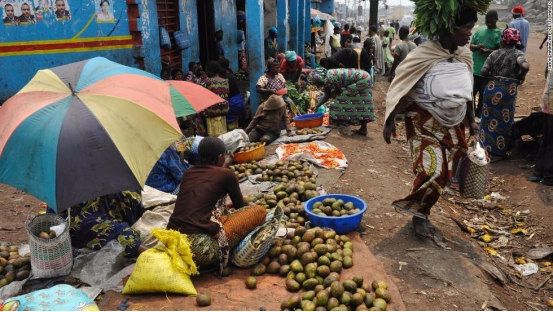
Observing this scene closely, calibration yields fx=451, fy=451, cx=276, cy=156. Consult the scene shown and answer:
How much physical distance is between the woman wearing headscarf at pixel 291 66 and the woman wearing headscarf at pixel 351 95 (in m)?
2.24

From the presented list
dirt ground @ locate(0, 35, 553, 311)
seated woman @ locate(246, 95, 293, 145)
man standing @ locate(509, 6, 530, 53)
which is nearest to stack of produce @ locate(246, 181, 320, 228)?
dirt ground @ locate(0, 35, 553, 311)

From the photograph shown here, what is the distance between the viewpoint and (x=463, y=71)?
4.23 m

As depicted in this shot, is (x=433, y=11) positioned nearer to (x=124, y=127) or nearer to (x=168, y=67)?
(x=124, y=127)

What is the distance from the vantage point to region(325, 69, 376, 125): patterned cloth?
8.53 meters

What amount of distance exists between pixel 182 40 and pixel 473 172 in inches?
296

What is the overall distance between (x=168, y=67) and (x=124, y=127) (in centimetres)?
647

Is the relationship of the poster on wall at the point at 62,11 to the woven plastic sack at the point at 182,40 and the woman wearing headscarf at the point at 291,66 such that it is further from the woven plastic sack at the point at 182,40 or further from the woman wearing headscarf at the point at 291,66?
the woman wearing headscarf at the point at 291,66

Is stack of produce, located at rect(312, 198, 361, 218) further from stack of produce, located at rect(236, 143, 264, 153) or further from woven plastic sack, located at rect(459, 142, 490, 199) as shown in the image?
stack of produce, located at rect(236, 143, 264, 153)

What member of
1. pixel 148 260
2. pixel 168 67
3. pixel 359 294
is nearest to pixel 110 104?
pixel 148 260

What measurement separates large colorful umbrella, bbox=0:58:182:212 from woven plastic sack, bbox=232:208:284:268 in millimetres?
1092

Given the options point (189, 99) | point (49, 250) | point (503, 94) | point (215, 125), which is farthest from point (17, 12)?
point (503, 94)

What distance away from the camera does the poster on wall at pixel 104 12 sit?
808 cm

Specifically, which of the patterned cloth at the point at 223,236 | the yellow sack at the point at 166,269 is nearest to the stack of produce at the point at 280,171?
the patterned cloth at the point at 223,236

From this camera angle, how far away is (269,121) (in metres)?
8.34
